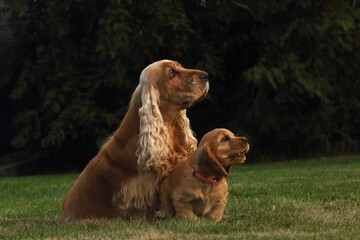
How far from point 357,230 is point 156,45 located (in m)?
9.27

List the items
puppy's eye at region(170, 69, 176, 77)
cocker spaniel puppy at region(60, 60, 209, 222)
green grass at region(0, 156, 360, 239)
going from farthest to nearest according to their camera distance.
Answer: puppy's eye at region(170, 69, 176, 77)
cocker spaniel puppy at region(60, 60, 209, 222)
green grass at region(0, 156, 360, 239)

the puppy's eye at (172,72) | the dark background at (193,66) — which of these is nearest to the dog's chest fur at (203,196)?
the puppy's eye at (172,72)

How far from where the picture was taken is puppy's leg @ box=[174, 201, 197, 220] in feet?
18.8

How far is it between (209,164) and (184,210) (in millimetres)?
438

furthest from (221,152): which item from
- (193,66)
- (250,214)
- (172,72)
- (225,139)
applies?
(193,66)

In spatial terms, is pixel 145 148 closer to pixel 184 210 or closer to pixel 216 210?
pixel 184 210

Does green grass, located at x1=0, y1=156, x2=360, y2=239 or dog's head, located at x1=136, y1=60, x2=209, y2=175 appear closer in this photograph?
green grass, located at x1=0, y1=156, x2=360, y2=239

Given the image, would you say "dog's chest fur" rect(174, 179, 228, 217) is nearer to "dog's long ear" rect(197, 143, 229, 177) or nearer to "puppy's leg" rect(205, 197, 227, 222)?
"puppy's leg" rect(205, 197, 227, 222)

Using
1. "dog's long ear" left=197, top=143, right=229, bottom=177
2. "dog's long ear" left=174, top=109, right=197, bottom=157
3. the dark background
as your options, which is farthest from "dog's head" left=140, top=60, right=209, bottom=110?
the dark background

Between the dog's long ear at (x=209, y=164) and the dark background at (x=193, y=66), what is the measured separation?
8144 millimetres

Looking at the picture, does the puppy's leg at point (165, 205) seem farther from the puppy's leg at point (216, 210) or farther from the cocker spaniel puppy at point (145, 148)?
the puppy's leg at point (216, 210)

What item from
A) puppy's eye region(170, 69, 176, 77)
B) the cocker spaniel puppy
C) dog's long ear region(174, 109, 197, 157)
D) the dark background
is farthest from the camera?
the dark background

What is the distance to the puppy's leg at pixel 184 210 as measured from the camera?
573 cm

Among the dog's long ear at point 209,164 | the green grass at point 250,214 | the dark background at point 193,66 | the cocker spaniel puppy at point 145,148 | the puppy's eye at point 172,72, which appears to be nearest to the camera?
the green grass at point 250,214
